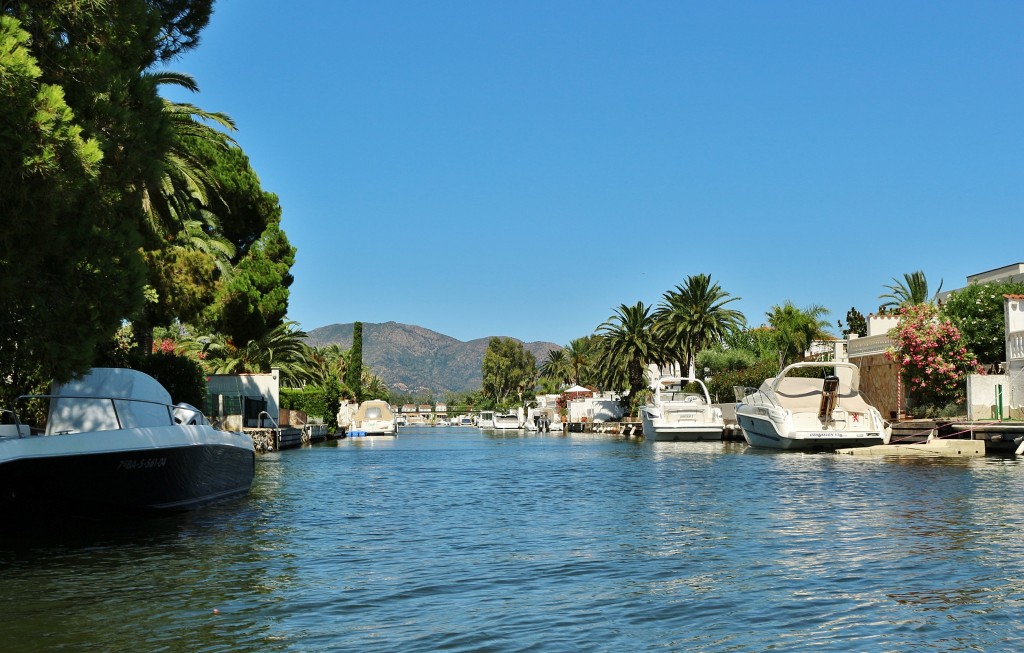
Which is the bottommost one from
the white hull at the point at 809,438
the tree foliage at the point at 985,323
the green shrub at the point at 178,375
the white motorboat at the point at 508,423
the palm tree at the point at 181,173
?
the white hull at the point at 809,438

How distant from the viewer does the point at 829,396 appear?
40.2 metres

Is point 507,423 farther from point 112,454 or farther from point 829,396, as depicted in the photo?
point 112,454

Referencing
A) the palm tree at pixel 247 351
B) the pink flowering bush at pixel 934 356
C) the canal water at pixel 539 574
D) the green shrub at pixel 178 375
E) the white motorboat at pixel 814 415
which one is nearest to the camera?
the canal water at pixel 539 574

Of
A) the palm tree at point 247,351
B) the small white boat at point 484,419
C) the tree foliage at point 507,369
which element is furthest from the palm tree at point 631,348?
the tree foliage at point 507,369

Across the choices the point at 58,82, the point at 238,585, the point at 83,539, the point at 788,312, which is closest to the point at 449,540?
the point at 238,585

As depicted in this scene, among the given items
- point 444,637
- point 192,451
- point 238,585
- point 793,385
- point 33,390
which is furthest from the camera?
point 793,385

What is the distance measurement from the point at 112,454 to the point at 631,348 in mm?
72032

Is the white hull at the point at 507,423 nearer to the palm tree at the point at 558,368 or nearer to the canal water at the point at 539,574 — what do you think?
the palm tree at the point at 558,368

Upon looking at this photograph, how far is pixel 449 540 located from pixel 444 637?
6.11m

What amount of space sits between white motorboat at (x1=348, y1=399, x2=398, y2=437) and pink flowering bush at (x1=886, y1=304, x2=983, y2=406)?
160ft

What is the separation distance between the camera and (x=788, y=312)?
73.2 metres

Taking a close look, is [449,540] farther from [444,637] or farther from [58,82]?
[58,82]

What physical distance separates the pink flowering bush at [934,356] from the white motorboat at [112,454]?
30229mm

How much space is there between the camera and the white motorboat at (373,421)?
82.5 metres
